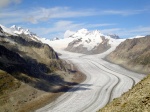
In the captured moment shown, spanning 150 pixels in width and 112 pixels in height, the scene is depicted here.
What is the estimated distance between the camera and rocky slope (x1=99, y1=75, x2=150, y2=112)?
18078 mm

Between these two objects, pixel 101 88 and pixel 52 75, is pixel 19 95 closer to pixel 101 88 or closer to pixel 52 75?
pixel 101 88

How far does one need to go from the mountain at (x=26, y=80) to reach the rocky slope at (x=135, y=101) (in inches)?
980

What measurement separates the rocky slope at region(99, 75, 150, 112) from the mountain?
980 inches

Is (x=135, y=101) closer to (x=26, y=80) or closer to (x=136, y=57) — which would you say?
(x=26, y=80)

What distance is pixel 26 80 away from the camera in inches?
2271

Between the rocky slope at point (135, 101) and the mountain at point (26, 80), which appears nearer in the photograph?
the rocky slope at point (135, 101)

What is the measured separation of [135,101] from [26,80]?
136 feet

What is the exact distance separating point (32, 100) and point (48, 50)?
50150mm

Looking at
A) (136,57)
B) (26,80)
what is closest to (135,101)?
(26,80)

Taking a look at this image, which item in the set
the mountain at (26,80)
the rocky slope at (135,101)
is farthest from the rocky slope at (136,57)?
the rocky slope at (135,101)

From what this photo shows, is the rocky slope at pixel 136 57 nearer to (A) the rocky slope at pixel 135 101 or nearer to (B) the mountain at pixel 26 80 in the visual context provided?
(B) the mountain at pixel 26 80

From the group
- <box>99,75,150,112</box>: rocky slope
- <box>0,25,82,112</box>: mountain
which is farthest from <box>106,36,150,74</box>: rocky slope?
<box>99,75,150,112</box>: rocky slope

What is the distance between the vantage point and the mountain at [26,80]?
46.2 meters

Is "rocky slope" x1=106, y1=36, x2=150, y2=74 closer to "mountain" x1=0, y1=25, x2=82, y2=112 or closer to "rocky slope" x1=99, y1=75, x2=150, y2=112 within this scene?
"mountain" x1=0, y1=25, x2=82, y2=112
